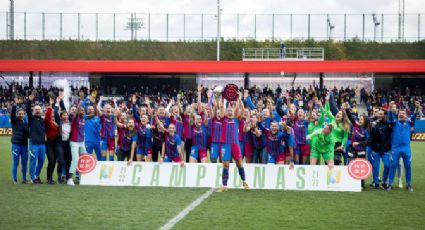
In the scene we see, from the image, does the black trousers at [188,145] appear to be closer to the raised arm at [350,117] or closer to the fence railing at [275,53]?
the raised arm at [350,117]

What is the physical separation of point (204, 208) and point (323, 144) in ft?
15.1

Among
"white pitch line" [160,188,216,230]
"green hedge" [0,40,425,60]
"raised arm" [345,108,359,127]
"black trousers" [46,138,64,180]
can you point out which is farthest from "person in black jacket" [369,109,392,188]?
"green hedge" [0,40,425,60]

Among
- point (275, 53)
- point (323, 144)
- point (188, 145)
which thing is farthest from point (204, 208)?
point (275, 53)

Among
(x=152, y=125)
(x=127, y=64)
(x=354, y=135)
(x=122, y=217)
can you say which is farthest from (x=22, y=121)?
(x=127, y=64)

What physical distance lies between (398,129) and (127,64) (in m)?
35.0

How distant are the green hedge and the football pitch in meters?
59.9

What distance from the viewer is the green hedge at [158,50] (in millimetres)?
75625

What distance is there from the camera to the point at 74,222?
11.3 metres

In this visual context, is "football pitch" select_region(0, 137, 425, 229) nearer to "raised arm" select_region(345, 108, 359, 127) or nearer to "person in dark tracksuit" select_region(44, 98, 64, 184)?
"person in dark tracksuit" select_region(44, 98, 64, 184)

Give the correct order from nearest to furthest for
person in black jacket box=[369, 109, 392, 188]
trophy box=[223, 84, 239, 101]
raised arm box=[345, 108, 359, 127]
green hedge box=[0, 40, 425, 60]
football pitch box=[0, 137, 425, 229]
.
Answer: football pitch box=[0, 137, 425, 229] < trophy box=[223, 84, 239, 101] < person in black jacket box=[369, 109, 392, 188] < raised arm box=[345, 108, 359, 127] < green hedge box=[0, 40, 425, 60]

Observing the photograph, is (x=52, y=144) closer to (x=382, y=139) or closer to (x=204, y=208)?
(x=204, y=208)

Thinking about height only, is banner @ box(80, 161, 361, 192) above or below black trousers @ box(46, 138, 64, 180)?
below

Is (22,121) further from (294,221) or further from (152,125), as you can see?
(294,221)

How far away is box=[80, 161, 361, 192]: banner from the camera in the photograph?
1612 centimetres
